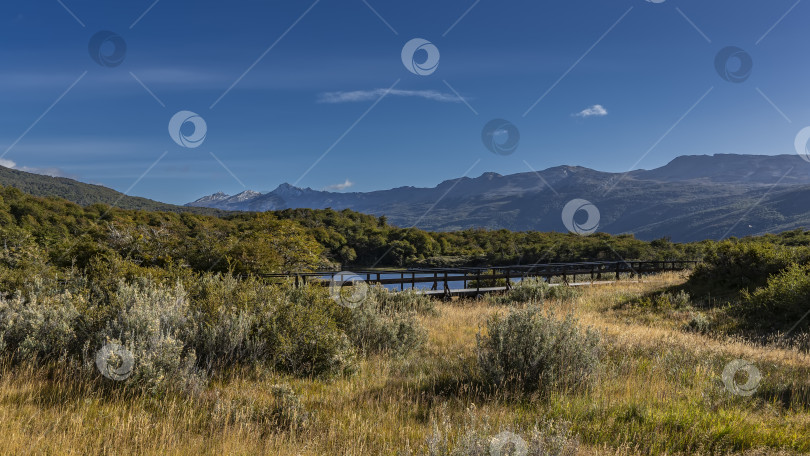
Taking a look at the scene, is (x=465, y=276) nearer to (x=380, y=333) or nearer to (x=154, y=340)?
(x=380, y=333)

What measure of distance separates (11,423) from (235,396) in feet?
6.10

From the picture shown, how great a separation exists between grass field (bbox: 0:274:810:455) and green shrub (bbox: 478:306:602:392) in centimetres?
23

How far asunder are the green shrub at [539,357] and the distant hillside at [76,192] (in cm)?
16679

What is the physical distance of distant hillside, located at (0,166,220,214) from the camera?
527 ft

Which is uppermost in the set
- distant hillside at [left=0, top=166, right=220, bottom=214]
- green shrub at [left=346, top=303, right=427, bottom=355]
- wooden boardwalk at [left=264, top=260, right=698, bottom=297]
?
distant hillside at [left=0, top=166, right=220, bottom=214]

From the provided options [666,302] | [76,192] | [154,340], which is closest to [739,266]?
[666,302]

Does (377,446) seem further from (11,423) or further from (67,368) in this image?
(67,368)

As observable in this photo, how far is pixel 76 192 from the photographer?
17612 centimetres

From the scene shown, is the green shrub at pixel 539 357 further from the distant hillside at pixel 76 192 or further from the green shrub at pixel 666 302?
the distant hillside at pixel 76 192

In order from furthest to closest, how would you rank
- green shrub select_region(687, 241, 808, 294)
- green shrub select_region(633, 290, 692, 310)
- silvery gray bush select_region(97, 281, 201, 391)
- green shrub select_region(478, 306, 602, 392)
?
1. green shrub select_region(687, 241, 808, 294)
2. green shrub select_region(633, 290, 692, 310)
3. green shrub select_region(478, 306, 602, 392)
4. silvery gray bush select_region(97, 281, 201, 391)

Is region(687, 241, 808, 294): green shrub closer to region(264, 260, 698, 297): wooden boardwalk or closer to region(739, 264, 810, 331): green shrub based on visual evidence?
region(739, 264, 810, 331): green shrub

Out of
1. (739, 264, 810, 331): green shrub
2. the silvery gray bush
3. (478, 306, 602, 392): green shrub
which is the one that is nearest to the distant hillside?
the silvery gray bush

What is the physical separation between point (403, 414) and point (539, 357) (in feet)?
6.38

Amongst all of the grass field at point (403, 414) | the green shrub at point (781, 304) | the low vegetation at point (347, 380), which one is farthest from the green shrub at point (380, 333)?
the green shrub at point (781, 304)
